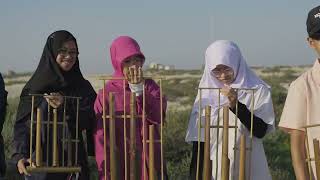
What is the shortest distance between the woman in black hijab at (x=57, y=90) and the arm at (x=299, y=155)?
1692 millimetres

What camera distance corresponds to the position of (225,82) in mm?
4582

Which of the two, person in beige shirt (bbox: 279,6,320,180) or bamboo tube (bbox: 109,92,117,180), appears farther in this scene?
bamboo tube (bbox: 109,92,117,180)

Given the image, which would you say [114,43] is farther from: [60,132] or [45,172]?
[45,172]

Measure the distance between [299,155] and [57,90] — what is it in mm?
1967

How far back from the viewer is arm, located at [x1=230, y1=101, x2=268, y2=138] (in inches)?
168

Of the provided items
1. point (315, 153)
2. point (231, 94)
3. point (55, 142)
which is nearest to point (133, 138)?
point (55, 142)

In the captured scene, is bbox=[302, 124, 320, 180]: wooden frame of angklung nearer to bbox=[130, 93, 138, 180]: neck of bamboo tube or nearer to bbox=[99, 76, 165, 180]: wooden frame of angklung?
bbox=[99, 76, 165, 180]: wooden frame of angklung

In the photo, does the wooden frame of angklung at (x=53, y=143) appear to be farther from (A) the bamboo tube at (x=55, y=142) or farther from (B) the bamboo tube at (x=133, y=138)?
(B) the bamboo tube at (x=133, y=138)

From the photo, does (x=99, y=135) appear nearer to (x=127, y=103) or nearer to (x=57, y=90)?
(x=127, y=103)

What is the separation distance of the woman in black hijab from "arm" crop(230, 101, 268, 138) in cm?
115

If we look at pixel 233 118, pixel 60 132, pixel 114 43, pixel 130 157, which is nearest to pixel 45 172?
pixel 60 132

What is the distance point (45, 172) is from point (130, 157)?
0.65 metres

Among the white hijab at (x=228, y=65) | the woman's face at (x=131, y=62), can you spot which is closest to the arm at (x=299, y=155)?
the white hijab at (x=228, y=65)

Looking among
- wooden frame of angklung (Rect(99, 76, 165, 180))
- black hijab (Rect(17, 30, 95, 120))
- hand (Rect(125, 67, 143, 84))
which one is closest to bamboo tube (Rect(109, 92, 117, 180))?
wooden frame of angklung (Rect(99, 76, 165, 180))
